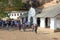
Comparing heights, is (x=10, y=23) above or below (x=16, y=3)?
below

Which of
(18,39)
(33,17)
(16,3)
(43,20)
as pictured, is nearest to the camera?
(18,39)

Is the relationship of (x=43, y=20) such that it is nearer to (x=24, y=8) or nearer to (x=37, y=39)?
(x=37, y=39)

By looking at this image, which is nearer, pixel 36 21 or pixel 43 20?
pixel 43 20

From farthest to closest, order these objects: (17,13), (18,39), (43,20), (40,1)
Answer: (40,1), (17,13), (43,20), (18,39)

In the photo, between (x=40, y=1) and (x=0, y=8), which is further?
(x=40, y=1)

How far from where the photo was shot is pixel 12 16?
51.9 m

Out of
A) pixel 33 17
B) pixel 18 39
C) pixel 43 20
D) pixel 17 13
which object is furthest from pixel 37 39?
pixel 17 13

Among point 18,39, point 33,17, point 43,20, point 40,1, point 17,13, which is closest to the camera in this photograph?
point 18,39

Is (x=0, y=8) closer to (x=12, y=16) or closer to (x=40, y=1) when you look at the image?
(x=12, y=16)

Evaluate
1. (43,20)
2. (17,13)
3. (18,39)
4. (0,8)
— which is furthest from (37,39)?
(17,13)

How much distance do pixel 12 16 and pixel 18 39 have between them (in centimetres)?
2865

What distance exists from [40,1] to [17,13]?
27.5ft

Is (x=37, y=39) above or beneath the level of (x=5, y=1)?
beneath

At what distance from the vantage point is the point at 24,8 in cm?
5334
